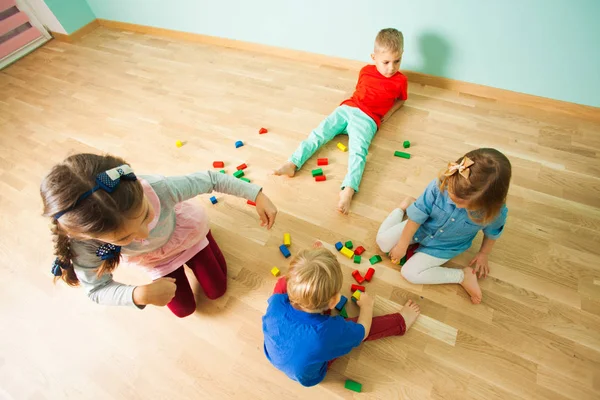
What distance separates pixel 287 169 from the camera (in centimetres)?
213

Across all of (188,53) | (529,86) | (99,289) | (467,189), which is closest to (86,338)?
(99,289)

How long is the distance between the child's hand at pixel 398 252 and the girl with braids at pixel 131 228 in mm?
672

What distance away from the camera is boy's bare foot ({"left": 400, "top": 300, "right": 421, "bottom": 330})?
5.10 feet

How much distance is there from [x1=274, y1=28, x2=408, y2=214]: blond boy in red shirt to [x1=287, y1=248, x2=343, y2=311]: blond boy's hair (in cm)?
93

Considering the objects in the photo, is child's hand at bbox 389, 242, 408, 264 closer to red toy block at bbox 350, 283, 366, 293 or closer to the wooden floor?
the wooden floor

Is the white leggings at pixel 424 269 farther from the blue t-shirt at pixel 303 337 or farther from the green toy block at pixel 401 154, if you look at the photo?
the green toy block at pixel 401 154

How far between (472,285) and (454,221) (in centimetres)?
40

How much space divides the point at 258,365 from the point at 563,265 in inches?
64.5

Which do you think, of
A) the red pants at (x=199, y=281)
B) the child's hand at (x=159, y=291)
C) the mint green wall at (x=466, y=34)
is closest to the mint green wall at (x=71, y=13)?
the mint green wall at (x=466, y=34)

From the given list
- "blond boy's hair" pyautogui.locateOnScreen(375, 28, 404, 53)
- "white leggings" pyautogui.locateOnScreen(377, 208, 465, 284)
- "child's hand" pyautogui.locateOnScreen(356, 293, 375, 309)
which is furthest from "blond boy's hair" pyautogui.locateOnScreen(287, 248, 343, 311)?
"blond boy's hair" pyautogui.locateOnScreen(375, 28, 404, 53)

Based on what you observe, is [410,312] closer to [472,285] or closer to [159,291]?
[472,285]

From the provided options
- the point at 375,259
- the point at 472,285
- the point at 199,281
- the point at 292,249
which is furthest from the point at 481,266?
the point at 199,281

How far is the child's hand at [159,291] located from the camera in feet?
4.09

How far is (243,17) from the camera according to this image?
2973 mm
